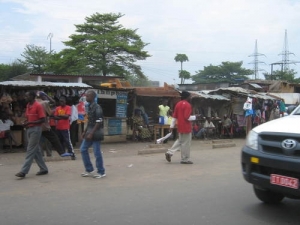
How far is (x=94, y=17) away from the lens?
41.0 metres

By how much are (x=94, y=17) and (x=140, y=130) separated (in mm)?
28838

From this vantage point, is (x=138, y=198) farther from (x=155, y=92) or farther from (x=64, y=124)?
(x=155, y=92)

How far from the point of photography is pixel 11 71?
146ft

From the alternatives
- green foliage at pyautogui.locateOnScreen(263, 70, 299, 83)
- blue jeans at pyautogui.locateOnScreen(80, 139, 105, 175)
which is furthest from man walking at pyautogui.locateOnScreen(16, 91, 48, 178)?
green foliage at pyautogui.locateOnScreen(263, 70, 299, 83)

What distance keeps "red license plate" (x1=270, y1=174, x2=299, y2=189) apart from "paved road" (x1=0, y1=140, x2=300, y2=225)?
0.63 metres

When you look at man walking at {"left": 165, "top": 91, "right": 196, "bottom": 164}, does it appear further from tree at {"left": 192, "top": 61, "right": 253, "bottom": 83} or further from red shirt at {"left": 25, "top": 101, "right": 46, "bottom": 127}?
tree at {"left": 192, "top": 61, "right": 253, "bottom": 83}

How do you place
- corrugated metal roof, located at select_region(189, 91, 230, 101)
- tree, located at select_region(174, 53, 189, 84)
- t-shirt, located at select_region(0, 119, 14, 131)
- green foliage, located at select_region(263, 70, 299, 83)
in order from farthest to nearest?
tree, located at select_region(174, 53, 189, 84) → green foliage, located at select_region(263, 70, 299, 83) → corrugated metal roof, located at select_region(189, 91, 230, 101) → t-shirt, located at select_region(0, 119, 14, 131)

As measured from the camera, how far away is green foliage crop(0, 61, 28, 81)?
145 feet

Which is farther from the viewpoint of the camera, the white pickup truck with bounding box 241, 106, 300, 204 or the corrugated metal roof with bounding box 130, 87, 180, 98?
the corrugated metal roof with bounding box 130, 87, 180, 98

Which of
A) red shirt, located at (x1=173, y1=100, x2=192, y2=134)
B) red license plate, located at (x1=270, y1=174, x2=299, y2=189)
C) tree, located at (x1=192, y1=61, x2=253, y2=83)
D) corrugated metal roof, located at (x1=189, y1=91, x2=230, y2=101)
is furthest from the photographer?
tree, located at (x1=192, y1=61, x2=253, y2=83)

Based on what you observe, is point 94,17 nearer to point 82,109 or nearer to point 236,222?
point 82,109

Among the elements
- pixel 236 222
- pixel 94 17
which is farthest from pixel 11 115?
pixel 94 17

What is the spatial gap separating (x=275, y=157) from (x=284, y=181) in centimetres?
30

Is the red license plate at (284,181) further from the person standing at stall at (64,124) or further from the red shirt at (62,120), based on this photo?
the red shirt at (62,120)
